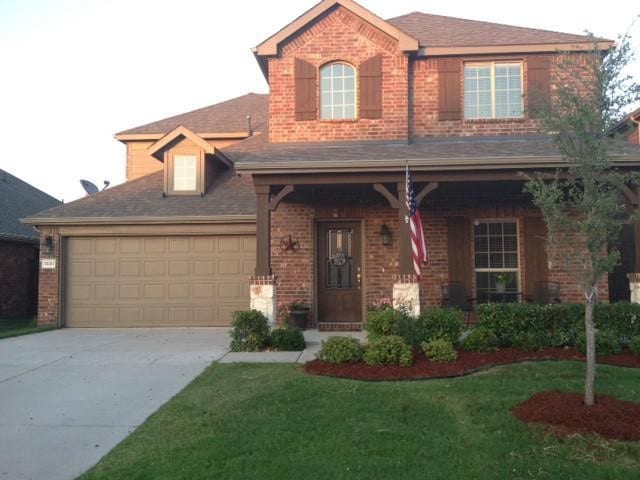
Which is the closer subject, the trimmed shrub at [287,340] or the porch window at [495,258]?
the trimmed shrub at [287,340]

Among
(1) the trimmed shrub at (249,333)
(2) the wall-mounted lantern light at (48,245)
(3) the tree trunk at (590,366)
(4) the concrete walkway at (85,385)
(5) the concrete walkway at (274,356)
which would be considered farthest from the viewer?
(2) the wall-mounted lantern light at (48,245)

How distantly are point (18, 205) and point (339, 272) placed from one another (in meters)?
12.3

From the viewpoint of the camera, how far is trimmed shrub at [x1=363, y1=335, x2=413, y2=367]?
282 inches

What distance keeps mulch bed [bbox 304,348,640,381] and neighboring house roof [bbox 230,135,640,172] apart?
11.0 feet

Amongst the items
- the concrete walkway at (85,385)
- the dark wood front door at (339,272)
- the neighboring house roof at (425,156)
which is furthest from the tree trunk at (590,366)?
the dark wood front door at (339,272)

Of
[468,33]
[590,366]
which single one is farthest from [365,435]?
[468,33]

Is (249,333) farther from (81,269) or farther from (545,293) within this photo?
(545,293)

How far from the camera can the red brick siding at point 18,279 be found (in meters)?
15.4

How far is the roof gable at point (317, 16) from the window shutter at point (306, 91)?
0.71m

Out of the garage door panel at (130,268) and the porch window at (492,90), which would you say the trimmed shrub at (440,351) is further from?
the garage door panel at (130,268)

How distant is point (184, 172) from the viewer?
13.6 metres

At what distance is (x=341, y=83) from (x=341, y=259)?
13.0ft

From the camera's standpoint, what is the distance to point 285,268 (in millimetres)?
11844

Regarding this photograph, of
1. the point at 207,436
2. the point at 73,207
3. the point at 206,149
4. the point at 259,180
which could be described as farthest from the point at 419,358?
the point at 73,207
